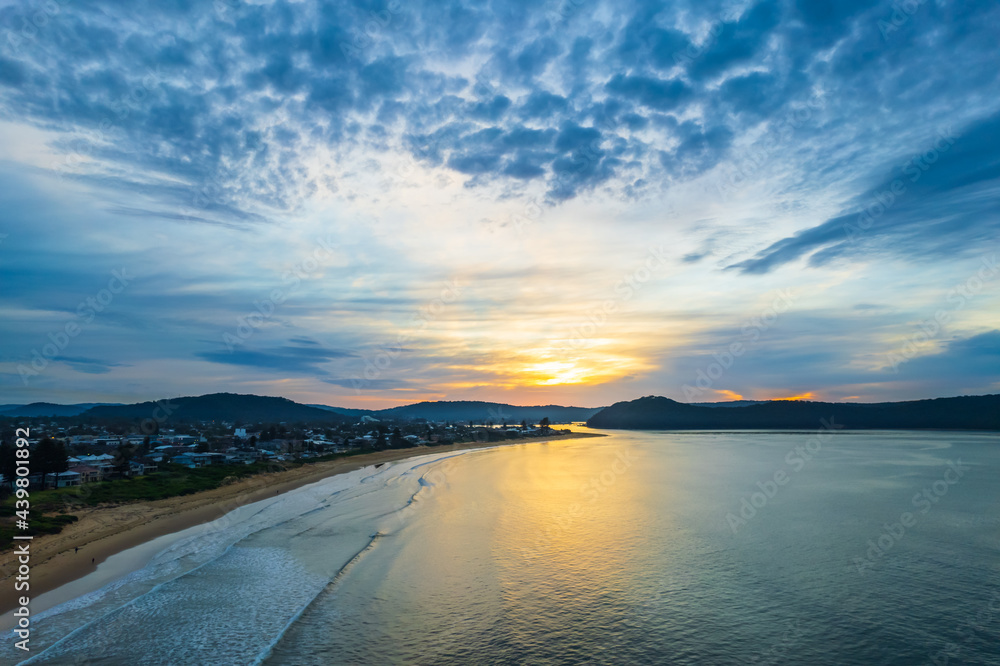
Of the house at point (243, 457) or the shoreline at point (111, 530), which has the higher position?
the shoreline at point (111, 530)

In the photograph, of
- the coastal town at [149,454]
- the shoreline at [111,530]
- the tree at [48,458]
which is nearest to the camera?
the shoreline at [111,530]

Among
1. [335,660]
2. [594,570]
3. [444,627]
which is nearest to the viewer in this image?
[335,660]

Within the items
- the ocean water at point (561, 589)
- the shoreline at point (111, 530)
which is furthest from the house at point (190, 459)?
the ocean water at point (561, 589)

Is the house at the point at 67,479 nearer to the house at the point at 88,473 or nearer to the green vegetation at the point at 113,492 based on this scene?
the house at the point at 88,473

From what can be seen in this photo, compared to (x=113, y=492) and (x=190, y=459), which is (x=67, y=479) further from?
(x=190, y=459)

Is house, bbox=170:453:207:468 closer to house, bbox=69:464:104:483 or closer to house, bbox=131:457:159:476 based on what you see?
house, bbox=131:457:159:476

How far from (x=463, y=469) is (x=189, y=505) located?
133 feet

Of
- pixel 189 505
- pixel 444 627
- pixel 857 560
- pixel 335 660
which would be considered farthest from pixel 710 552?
pixel 189 505

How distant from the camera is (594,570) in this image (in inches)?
936

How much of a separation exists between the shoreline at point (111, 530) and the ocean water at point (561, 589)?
107 inches

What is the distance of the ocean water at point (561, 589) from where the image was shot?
15633 mm

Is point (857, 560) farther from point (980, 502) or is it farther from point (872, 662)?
point (980, 502)

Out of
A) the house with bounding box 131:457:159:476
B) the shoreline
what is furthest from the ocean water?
the house with bounding box 131:457:159:476

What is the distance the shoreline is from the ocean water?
107 inches
